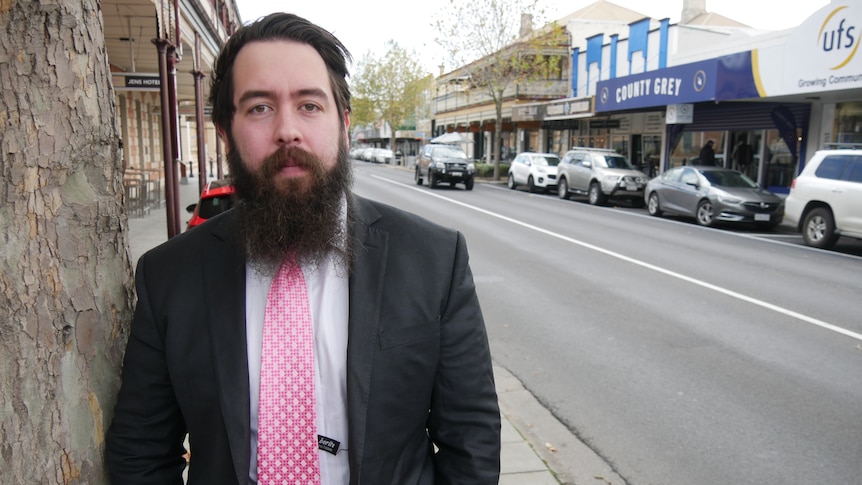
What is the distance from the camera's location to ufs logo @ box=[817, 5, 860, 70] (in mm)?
14016

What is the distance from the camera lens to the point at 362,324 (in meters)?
1.55

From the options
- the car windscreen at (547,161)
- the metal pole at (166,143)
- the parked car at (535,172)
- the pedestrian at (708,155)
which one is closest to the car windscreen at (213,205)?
the metal pole at (166,143)

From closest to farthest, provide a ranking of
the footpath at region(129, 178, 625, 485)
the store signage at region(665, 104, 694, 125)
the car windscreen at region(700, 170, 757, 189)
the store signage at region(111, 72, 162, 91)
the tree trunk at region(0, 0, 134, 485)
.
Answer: the tree trunk at region(0, 0, 134, 485) < the footpath at region(129, 178, 625, 485) < the store signage at region(111, 72, 162, 91) < the car windscreen at region(700, 170, 757, 189) < the store signage at region(665, 104, 694, 125)

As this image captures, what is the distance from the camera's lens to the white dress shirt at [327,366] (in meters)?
1.56

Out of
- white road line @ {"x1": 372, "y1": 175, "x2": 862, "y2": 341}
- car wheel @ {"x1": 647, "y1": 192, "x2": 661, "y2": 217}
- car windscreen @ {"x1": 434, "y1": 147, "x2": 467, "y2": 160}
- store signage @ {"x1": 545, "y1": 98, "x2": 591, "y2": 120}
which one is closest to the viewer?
white road line @ {"x1": 372, "y1": 175, "x2": 862, "y2": 341}

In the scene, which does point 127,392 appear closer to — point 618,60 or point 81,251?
point 81,251

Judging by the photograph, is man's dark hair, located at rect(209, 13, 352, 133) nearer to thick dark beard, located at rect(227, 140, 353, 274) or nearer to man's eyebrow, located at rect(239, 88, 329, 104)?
man's eyebrow, located at rect(239, 88, 329, 104)

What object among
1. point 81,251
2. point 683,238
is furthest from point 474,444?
point 683,238

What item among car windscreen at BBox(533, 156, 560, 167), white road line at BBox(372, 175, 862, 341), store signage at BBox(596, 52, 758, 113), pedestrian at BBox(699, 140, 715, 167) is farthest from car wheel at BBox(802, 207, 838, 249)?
car windscreen at BBox(533, 156, 560, 167)

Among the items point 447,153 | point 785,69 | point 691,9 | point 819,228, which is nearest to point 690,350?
point 819,228

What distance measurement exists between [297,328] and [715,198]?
603 inches

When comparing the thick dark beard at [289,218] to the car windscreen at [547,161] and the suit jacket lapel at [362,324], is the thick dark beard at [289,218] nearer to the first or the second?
the suit jacket lapel at [362,324]

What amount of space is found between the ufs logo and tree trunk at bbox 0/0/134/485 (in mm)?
16170

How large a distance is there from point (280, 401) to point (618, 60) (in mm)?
31685
